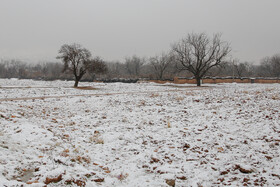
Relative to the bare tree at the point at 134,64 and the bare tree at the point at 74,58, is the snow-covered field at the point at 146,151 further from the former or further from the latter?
the bare tree at the point at 134,64

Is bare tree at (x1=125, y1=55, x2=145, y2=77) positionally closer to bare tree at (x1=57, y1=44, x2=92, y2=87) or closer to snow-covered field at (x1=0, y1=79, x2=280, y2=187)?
bare tree at (x1=57, y1=44, x2=92, y2=87)

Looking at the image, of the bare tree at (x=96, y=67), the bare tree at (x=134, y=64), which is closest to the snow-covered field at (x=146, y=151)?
the bare tree at (x=96, y=67)

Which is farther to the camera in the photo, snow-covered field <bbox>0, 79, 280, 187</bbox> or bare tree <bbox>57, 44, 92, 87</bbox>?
bare tree <bbox>57, 44, 92, 87</bbox>

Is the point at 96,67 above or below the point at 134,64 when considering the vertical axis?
below

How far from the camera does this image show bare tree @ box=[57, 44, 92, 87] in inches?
1133

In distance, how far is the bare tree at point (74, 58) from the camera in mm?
28781

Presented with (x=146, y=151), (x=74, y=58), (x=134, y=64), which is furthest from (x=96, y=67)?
(x=134, y=64)

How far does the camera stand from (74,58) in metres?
28.9

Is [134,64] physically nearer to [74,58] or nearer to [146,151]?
[74,58]

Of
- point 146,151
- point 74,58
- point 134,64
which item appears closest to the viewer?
point 146,151

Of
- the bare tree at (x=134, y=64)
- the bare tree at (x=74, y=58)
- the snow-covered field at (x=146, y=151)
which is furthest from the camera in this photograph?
the bare tree at (x=134, y=64)

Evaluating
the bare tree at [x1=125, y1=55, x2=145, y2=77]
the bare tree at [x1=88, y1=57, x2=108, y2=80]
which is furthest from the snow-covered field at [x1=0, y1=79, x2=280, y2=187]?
the bare tree at [x1=125, y1=55, x2=145, y2=77]

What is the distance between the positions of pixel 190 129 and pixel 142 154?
2.65 m

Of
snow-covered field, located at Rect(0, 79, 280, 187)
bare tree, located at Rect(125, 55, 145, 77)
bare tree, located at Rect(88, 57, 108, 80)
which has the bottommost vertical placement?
snow-covered field, located at Rect(0, 79, 280, 187)
